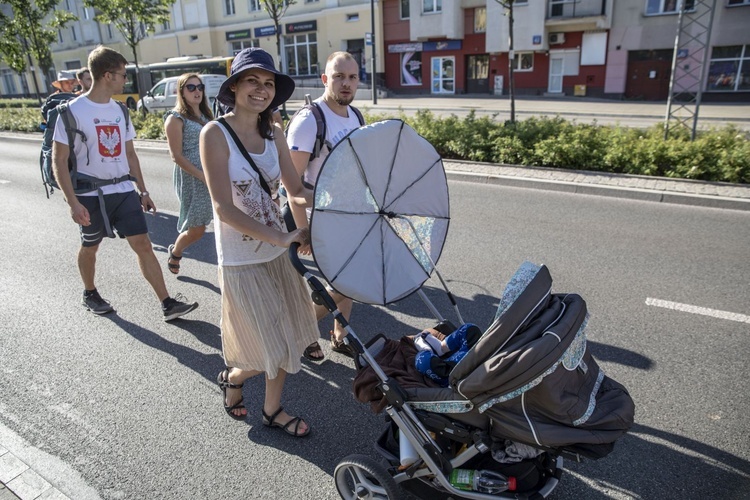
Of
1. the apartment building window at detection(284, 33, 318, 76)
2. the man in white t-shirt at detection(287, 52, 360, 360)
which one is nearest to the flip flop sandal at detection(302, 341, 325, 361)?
the man in white t-shirt at detection(287, 52, 360, 360)

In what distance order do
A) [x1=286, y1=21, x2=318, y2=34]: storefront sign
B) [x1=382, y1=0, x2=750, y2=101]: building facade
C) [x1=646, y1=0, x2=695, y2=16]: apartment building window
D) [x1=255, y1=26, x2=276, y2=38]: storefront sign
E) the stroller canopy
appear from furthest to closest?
[x1=255, y1=26, x2=276, y2=38]: storefront sign < [x1=286, y1=21, x2=318, y2=34]: storefront sign < [x1=646, y1=0, x2=695, y2=16]: apartment building window < [x1=382, y1=0, x2=750, y2=101]: building facade < the stroller canopy

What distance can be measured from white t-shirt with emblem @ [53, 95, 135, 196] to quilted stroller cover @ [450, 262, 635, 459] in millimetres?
3546

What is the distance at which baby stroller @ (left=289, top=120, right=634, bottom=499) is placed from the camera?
2.04 metres

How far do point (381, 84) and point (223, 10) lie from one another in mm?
15931

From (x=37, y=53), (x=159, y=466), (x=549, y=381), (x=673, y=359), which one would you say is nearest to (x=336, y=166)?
(x=549, y=381)

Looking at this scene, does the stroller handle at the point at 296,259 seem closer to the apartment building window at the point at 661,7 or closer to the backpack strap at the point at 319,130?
the backpack strap at the point at 319,130

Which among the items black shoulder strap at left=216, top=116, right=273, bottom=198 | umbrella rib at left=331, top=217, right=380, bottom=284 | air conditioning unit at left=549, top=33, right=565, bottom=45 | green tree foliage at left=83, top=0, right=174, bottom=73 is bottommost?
umbrella rib at left=331, top=217, right=380, bottom=284

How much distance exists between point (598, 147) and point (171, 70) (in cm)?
2872

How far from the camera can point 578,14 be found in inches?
1125

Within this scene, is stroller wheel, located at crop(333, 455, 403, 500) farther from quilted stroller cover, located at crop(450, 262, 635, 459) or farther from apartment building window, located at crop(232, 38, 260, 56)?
apartment building window, located at crop(232, 38, 260, 56)

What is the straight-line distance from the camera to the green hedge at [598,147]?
8.34m

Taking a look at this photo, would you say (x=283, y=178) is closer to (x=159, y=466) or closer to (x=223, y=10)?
(x=159, y=466)

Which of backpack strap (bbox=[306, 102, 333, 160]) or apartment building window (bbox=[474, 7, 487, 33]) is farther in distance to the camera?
apartment building window (bbox=[474, 7, 487, 33])

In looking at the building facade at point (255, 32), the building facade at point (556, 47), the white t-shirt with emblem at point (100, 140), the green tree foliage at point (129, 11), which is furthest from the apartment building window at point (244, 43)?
the white t-shirt with emblem at point (100, 140)
